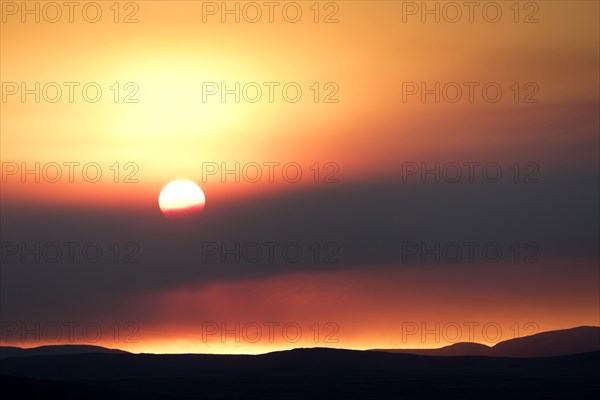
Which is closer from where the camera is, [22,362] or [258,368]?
[258,368]

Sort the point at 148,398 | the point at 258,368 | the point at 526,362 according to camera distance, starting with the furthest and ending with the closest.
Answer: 1. the point at 526,362
2. the point at 258,368
3. the point at 148,398

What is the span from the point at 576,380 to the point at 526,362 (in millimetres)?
34627

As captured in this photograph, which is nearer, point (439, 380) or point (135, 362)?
point (439, 380)

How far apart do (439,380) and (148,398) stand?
39660 mm

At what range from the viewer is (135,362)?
120 meters

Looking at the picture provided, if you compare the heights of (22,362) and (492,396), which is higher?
(22,362)

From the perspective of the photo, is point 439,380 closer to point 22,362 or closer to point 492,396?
point 492,396

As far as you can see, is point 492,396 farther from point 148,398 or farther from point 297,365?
point 297,365

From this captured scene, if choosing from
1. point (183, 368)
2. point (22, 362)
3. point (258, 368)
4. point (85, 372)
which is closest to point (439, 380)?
point (258, 368)

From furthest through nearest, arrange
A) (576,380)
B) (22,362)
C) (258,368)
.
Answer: (22,362) < (258,368) < (576,380)

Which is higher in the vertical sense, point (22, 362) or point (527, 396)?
point (22, 362)

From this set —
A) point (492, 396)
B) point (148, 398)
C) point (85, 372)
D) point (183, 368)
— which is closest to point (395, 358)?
point (183, 368)

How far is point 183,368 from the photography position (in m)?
113

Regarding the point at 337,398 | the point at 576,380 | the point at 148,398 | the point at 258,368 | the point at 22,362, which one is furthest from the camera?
the point at 22,362
